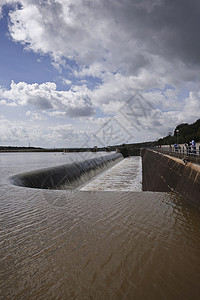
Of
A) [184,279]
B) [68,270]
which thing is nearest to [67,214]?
[68,270]

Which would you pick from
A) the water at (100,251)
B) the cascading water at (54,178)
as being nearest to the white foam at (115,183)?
the cascading water at (54,178)

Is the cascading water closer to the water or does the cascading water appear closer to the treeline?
the water

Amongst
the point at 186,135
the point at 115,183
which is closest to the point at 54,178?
the point at 115,183

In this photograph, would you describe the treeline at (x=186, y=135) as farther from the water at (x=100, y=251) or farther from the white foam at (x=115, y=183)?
the water at (x=100, y=251)

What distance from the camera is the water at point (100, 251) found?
2.42 m

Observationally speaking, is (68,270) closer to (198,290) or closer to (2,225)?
(198,290)

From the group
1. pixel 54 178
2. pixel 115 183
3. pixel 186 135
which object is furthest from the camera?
pixel 186 135

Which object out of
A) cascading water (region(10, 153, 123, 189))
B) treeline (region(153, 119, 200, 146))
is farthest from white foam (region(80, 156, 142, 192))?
treeline (region(153, 119, 200, 146))

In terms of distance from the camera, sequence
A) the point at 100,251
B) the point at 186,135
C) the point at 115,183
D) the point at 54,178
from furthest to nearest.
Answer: the point at 186,135, the point at 115,183, the point at 54,178, the point at 100,251

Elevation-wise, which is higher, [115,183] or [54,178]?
[54,178]

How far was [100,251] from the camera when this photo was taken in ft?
10.7

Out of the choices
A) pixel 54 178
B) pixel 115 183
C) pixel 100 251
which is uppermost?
pixel 100 251

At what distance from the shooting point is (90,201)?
6.27 m

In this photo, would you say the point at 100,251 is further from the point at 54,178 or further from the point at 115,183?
the point at 115,183
